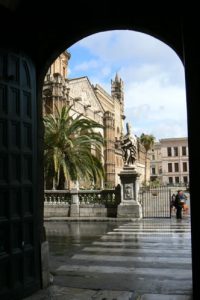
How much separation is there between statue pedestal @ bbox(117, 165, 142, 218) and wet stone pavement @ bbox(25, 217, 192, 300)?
552 cm

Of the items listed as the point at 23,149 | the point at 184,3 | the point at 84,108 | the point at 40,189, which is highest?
the point at 84,108

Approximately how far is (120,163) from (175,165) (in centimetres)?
3980

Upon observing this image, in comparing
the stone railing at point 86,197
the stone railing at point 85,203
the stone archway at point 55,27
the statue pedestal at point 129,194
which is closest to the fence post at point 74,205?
the stone railing at point 85,203

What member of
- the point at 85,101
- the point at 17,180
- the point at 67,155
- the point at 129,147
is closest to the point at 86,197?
the point at 129,147

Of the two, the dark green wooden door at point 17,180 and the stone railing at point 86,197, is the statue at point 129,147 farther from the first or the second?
the dark green wooden door at point 17,180

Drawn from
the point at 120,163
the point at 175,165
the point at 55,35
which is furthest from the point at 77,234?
the point at 175,165

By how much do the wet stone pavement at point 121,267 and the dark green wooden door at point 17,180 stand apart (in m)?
0.46

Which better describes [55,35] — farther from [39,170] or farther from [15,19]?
[39,170]

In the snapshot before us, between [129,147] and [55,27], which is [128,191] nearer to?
[129,147]

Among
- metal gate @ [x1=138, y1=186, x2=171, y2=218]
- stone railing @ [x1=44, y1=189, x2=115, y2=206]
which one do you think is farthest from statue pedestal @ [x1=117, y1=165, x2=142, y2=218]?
metal gate @ [x1=138, y1=186, x2=171, y2=218]

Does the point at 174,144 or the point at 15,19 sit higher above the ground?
the point at 174,144

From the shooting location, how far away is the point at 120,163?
75.5m

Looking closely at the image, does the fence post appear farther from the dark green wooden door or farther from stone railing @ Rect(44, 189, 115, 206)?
the dark green wooden door

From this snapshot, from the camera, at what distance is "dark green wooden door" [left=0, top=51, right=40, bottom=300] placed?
5457 millimetres
